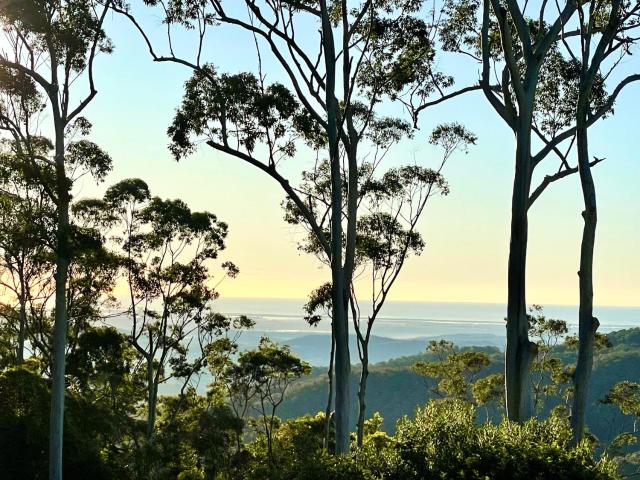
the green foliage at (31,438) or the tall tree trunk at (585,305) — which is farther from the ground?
the tall tree trunk at (585,305)

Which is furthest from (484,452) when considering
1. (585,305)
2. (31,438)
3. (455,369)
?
(455,369)

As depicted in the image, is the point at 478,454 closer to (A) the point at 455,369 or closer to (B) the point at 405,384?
(A) the point at 455,369

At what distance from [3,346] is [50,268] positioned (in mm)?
6933

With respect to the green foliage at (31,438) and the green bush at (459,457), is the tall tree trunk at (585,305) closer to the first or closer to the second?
the green bush at (459,457)

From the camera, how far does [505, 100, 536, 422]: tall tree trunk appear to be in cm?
1063

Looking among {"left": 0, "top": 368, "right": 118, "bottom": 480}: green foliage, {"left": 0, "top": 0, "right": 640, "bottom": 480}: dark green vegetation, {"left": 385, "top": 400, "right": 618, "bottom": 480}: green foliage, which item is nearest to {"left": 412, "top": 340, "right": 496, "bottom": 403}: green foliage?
{"left": 0, "top": 0, "right": 640, "bottom": 480}: dark green vegetation

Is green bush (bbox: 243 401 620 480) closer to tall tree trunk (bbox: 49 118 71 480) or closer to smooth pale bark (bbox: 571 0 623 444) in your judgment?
smooth pale bark (bbox: 571 0 623 444)

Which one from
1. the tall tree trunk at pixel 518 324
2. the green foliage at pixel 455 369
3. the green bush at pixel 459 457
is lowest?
the green foliage at pixel 455 369

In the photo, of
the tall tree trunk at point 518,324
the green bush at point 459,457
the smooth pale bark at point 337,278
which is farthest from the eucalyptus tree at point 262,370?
the green bush at point 459,457

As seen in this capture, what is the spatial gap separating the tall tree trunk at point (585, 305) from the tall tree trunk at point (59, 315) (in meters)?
9.16

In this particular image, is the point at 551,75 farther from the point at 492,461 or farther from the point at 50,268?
the point at 50,268

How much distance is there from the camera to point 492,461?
6.20m

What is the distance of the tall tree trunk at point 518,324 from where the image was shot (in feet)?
34.9

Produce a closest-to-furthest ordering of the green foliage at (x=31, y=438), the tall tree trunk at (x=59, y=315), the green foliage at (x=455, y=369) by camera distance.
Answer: the tall tree trunk at (x=59, y=315), the green foliage at (x=31, y=438), the green foliage at (x=455, y=369)
